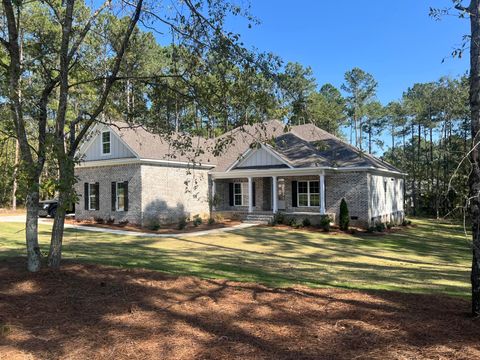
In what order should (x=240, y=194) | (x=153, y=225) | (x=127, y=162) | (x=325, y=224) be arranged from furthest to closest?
1. (x=240, y=194)
2. (x=127, y=162)
3. (x=153, y=225)
4. (x=325, y=224)

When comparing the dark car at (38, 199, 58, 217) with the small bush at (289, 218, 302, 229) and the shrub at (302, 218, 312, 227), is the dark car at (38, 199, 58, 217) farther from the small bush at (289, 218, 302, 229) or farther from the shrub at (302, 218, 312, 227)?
the shrub at (302, 218, 312, 227)

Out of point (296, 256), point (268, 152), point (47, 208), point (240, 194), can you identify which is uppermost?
point (268, 152)

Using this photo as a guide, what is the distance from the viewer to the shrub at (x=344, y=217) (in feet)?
68.3

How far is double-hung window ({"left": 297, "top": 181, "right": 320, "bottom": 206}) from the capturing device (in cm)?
2347

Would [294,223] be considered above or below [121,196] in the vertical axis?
below

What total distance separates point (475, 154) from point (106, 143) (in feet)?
71.1

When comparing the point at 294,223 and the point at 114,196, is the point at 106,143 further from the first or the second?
the point at 294,223

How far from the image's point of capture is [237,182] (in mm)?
26578

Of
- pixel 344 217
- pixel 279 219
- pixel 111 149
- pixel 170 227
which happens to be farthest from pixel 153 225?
pixel 344 217

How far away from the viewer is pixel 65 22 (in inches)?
279

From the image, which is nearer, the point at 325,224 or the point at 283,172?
the point at 325,224

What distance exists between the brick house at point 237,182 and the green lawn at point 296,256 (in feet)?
10.2

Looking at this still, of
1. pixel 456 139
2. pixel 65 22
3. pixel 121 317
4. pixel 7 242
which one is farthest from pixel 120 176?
pixel 456 139

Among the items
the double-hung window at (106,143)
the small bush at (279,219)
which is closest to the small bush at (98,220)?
the double-hung window at (106,143)
